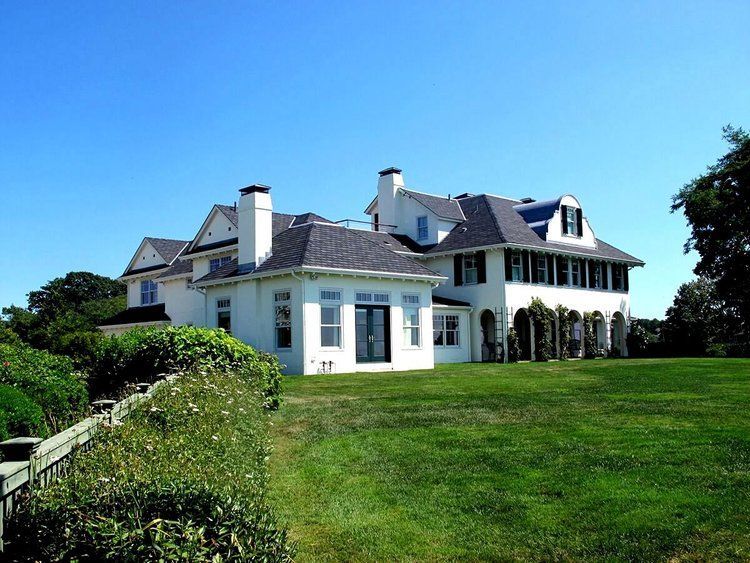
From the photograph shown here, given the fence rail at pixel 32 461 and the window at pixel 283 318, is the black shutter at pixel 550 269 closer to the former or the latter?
the window at pixel 283 318

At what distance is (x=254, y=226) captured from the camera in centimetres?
2625

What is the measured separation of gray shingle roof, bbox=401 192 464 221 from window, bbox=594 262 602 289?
26.7 ft

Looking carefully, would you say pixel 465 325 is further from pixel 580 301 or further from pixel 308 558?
pixel 308 558

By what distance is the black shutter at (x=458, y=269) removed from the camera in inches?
1313

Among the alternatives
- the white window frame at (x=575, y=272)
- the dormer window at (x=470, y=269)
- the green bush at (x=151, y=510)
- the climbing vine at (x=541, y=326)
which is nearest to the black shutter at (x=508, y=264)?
the dormer window at (x=470, y=269)

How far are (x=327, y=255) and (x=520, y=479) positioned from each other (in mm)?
18679

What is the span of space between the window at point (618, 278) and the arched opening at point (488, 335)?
386 inches

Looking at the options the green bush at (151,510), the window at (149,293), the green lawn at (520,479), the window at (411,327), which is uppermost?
the window at (149,293)

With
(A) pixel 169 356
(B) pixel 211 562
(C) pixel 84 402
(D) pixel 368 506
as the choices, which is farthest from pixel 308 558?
(A) pixel 169 356

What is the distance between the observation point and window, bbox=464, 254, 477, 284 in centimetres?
3288

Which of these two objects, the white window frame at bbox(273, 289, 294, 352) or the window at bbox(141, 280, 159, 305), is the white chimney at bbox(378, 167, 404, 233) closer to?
the white window frame at bbox(273, 289, 294, 352)

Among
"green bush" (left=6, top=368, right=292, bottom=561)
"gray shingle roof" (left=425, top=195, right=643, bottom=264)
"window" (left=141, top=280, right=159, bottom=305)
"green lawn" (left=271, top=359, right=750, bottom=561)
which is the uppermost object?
"gray shingle roof" (left=425, top=195, right=643, bottom=264)

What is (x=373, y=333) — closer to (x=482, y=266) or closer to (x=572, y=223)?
(x=482, y=266)

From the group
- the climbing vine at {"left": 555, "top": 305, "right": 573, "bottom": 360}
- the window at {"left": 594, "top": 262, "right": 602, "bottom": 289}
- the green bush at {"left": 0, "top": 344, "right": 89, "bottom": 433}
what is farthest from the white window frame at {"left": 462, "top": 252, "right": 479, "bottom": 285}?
the green bush at {"left": 0, "top": 344, "right": 89, "bottom": 433}
